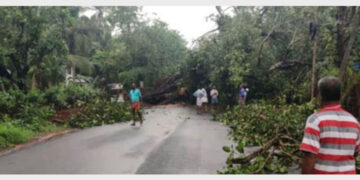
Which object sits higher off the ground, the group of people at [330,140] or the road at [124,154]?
the group of people at [330,140]

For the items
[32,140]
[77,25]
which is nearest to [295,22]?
[32,140]

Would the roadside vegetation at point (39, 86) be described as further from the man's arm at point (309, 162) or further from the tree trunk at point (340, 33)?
the tree trunk at point (340, 33)

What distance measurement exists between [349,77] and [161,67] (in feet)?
73.7

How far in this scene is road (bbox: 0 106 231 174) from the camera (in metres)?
7.46

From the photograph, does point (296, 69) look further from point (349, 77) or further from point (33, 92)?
point (33, 92)

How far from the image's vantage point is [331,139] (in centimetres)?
293

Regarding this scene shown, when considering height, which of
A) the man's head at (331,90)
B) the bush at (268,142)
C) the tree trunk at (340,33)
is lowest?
the bush at (268,142)

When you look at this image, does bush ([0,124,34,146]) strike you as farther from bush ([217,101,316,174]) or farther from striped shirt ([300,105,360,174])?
striped shirt ([300,105,360,174])

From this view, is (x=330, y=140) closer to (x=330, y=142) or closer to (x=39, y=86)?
(x=330, y=142)

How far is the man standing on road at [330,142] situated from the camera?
291 centimetres

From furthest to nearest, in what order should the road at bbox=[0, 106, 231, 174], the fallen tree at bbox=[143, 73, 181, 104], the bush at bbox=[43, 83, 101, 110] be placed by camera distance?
the fallen tree at bbox=[143, 73, 181, 104] → the bush at bbox=[43, 83, 101, 110] → the road at bbox=[0, 106, 231, 174]

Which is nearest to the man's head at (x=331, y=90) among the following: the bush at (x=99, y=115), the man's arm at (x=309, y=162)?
the man's arm at (x=309, y=162)

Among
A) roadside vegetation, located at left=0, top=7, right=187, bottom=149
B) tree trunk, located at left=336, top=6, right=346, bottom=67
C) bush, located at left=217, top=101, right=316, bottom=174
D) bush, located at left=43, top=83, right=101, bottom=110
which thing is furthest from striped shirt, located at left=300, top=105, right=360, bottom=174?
bush, located at left=43, top=83, right=101, bottom=110

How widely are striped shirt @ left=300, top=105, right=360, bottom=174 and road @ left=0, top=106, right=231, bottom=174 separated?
4274 millimetres
